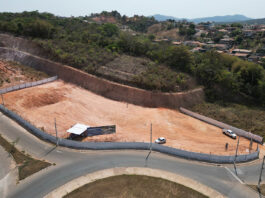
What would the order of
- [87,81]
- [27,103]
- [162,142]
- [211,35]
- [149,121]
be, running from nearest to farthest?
[162,142]
[149,121]
[27,103]
[87,81]
[211,35]

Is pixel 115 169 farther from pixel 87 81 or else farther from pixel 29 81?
pixel 29 81

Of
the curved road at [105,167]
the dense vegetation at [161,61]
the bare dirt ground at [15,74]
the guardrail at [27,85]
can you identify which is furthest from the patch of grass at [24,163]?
the dense vegetation at [161,61]

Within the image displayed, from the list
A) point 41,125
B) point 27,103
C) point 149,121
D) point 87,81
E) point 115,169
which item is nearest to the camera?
point 115,169

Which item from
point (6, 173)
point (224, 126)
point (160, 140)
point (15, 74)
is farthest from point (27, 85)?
point (224, 126)

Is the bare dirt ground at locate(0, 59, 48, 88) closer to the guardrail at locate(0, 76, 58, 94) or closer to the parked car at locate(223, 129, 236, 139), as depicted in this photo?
the guardrail at locate(0, 76, 58, 94)

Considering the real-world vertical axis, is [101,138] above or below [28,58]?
below

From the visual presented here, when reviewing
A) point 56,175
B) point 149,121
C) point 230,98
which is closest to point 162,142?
point 149,121

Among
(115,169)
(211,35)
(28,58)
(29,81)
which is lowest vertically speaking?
(115,169)

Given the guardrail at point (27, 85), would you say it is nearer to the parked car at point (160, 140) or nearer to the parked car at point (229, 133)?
the parked car at point (160, 140)
